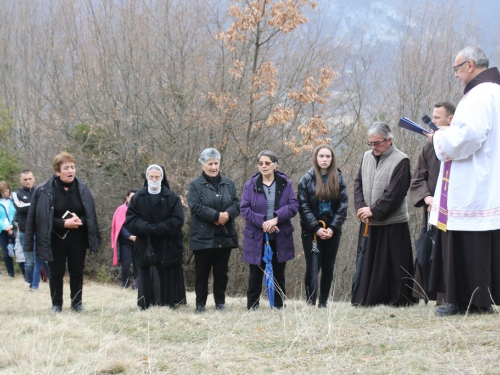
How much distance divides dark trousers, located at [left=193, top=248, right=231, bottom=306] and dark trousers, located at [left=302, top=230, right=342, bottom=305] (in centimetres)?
106

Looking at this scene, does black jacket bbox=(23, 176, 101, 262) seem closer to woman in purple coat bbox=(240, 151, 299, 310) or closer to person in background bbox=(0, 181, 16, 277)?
woman in purple coat bbox=(240, 151, 299, 310)

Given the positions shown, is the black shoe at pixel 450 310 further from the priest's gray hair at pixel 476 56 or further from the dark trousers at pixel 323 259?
the priest's gray hair at pixel 476 56

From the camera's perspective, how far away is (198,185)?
778cm

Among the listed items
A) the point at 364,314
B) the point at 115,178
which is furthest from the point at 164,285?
the point at 115,178

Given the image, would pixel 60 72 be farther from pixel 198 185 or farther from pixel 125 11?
pixel 198 185

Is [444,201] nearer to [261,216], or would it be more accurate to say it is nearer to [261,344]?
[261,344]

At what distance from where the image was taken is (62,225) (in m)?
7.41

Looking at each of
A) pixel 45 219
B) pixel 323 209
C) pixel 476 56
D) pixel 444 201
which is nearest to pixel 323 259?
pixel 323 209

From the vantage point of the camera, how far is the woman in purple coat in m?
7.57

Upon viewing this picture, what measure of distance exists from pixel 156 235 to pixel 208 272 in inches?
33.5

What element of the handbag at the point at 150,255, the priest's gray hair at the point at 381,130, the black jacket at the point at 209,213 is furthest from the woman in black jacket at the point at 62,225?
the priest's gray hair at the point at 381,130

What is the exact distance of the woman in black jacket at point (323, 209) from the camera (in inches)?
298

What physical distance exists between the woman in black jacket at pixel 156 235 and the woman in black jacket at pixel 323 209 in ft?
5.43

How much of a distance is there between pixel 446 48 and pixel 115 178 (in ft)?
43.3
